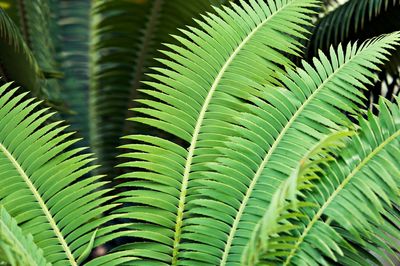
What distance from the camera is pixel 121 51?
3.39 metres

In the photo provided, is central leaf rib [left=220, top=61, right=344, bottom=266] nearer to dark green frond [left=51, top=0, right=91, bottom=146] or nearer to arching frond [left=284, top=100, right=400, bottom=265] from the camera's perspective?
arching frond [left=284, top=100, right=400, bottom=265]

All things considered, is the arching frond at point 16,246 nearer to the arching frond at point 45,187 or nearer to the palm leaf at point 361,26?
the arching frond at point 45,187

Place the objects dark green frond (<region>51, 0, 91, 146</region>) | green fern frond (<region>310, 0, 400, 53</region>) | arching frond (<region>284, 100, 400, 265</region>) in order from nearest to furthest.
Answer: arching frond (<region>284, 100, 400, 265</region>) < green fern frond (<region>310, 0, 400, 53</region>) < dark green frond (<region>51, 0, 91, 146</region>)

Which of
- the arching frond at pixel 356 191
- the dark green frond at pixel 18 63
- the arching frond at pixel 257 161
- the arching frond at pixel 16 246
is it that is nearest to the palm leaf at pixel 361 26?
the arching frond at pixel 257 161

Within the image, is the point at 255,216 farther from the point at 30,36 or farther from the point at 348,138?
the point at 30,36

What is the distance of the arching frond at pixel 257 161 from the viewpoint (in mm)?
1956

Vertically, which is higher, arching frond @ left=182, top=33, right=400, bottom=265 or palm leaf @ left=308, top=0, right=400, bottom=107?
palm leaf @ left=308, top=0, right=400, bottom=107

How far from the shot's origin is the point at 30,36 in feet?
10.6

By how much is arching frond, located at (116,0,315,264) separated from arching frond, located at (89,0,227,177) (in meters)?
0.66

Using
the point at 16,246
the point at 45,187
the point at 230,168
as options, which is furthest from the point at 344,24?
the point at 16,246

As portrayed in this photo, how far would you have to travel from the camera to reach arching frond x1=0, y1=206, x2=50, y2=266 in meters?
1.45

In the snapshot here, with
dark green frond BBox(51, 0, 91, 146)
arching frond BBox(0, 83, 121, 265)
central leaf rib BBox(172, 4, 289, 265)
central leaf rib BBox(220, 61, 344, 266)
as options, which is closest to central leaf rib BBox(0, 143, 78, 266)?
arching frond BBox(0, 83, 121, 265)

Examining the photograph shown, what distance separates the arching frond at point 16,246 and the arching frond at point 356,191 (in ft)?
2.23

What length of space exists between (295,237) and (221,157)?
1.17 ft
